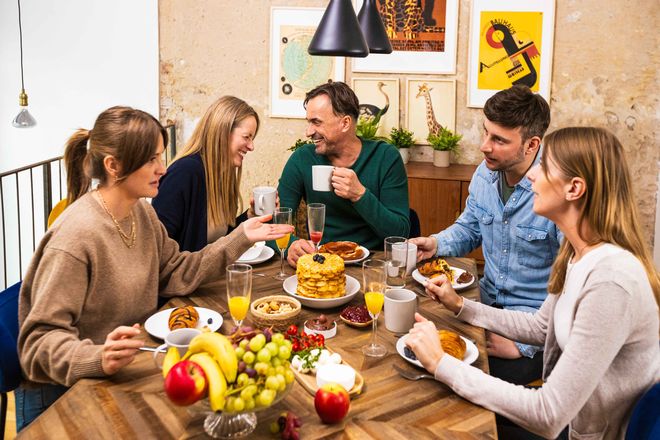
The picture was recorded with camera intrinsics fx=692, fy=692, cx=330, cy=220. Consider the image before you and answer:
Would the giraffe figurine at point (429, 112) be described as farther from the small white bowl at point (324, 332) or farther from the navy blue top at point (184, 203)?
the small white bowl at point (324, 332)

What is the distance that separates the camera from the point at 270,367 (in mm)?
1430

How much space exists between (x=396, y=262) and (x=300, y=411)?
2.20ft

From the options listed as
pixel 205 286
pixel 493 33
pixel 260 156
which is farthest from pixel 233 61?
pixel 205 286

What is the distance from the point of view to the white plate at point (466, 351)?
1851mm

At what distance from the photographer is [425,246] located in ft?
9.18

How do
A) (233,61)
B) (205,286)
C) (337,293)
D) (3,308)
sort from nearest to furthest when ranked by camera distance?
1. (3,308)
2. (337,293)
3. (205,286)
4. (233,61)

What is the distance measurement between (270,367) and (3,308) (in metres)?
1.07

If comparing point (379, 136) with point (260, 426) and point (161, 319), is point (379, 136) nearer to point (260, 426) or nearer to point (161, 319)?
point (161, 319)

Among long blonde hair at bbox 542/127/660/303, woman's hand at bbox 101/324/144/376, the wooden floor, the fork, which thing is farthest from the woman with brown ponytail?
the wooden floor

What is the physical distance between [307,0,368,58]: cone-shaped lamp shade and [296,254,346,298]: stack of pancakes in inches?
33.7

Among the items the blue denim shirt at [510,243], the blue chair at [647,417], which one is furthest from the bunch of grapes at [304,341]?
the blue denim shirt at [510,243]

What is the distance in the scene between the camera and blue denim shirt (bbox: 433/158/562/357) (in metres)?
2.71

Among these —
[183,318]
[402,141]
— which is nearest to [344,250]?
[183,318]

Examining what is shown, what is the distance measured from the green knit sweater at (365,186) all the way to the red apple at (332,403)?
5.36 feet
